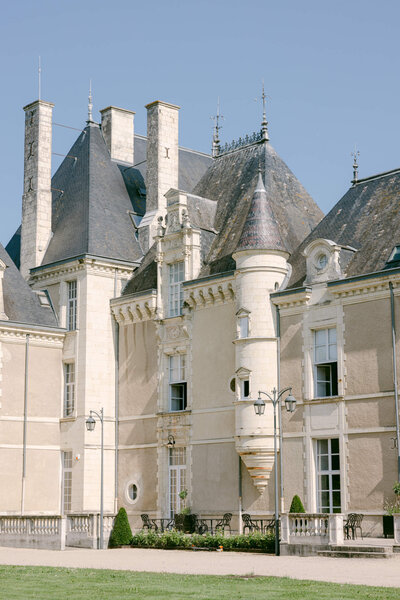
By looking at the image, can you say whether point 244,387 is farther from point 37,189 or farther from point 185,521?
point 37,189

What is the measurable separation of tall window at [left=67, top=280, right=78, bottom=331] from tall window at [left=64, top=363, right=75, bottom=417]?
4.60 feet

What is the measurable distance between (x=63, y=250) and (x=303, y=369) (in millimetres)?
10959

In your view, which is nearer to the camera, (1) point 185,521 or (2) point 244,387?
(2) point 244,387

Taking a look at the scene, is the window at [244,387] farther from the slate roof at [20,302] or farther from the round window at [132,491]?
the slate roof at [20,302]

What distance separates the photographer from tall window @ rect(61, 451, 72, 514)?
3197 centimetres

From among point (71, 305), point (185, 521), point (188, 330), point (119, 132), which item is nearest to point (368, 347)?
point (188, 330)

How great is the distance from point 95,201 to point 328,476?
1400cm

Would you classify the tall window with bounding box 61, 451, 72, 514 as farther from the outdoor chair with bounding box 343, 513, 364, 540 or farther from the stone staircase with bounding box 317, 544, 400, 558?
the stone staircase with bounding box 317, 544, 400, 558

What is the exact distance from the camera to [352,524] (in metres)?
24.1

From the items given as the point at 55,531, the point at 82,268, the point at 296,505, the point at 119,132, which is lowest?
the point at 55,531

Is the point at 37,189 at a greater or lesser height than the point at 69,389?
greater

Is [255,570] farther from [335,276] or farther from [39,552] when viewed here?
[335,276]

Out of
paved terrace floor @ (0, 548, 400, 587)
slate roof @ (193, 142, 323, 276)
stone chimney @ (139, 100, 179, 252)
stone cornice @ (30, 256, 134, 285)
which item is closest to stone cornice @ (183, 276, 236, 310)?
slate roof @ (193, 142, 323, 276)

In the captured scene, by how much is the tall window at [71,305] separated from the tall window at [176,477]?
19.2 ft
